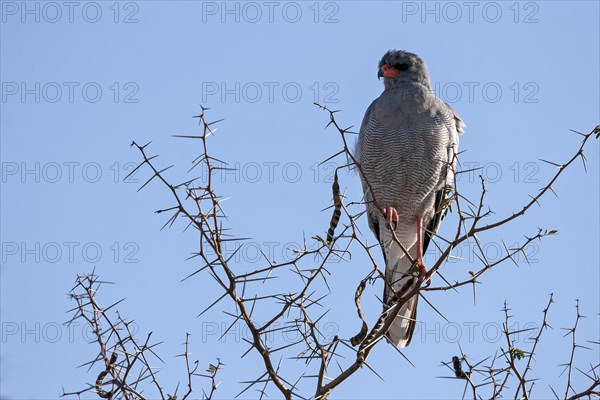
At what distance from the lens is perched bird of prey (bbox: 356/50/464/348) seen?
693 cm

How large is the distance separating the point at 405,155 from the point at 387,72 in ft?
2.81

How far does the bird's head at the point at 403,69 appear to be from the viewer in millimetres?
7371

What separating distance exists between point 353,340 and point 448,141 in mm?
3545

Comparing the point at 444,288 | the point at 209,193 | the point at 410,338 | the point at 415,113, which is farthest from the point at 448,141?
the point at 209,193

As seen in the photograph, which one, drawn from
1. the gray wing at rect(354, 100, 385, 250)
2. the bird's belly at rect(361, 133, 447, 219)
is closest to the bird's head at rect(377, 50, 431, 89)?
the gray wing at rect(354, 100, 385, 250)

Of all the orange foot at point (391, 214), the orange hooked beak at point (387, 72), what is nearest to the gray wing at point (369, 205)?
the orange hooked beak at point (387, 72)

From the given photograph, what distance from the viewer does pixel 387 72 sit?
291 inches

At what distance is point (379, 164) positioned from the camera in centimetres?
701

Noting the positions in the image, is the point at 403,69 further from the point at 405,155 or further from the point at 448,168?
the point at 448,168

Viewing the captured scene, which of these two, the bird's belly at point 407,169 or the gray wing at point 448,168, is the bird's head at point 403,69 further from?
the bird's belly at point 407,169

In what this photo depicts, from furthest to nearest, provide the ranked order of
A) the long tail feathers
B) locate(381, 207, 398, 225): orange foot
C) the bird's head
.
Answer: the bird's head
the long tail feathers
locate(381, 207, 398, 225): orange foot

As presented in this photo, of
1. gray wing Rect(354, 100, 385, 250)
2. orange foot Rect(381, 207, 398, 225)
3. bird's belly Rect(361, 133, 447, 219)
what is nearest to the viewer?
orange foot Rect(381, 207, 398, 225)

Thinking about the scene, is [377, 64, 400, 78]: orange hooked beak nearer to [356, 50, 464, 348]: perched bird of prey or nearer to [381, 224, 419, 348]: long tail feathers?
[356, 50, 464, 348]: perched bird of prey

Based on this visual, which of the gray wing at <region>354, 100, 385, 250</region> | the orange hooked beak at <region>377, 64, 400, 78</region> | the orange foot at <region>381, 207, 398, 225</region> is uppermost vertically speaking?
the orange hooked beak at <region>377, 64, 400, 78</region>
